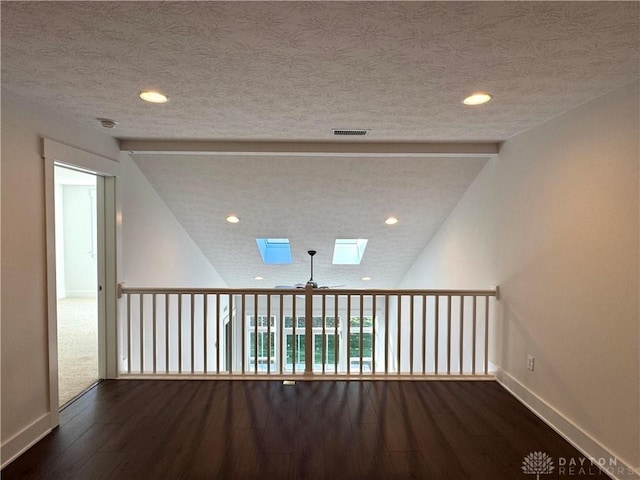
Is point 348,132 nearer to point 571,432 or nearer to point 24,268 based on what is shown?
point 24,268

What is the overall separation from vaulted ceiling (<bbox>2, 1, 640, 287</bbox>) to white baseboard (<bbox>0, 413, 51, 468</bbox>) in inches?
85.0

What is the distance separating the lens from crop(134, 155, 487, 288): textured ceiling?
4.41m

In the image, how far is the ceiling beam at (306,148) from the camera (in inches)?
149

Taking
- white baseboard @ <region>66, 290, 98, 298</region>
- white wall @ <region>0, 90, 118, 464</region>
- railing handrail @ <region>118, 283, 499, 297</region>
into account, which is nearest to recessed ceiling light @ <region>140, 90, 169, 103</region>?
white wall @ <region>0, 90, 118, 464</region>

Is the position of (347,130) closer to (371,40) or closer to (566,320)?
(371,40)

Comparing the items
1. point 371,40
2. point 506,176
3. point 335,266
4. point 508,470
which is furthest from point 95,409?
point 335,266

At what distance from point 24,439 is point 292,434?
5.68 ft

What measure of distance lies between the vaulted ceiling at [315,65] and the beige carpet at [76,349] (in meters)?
2.29

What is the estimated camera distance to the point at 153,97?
247 centimetres

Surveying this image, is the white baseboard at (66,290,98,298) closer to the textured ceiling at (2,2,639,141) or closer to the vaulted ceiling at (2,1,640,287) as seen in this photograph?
the vaulted ceiling at (2,1,640,287)

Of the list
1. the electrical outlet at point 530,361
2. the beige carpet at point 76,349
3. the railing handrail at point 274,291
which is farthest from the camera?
the railing handrail at point 274,291

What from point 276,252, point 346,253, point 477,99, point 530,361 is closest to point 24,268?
point 477,99

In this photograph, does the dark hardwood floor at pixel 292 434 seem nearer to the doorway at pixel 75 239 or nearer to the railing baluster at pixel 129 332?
the railing baluster at pixel 129 332

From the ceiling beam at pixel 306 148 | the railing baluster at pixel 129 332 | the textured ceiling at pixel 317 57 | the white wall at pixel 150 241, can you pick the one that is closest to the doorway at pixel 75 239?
the white wall at pixel 150 241
